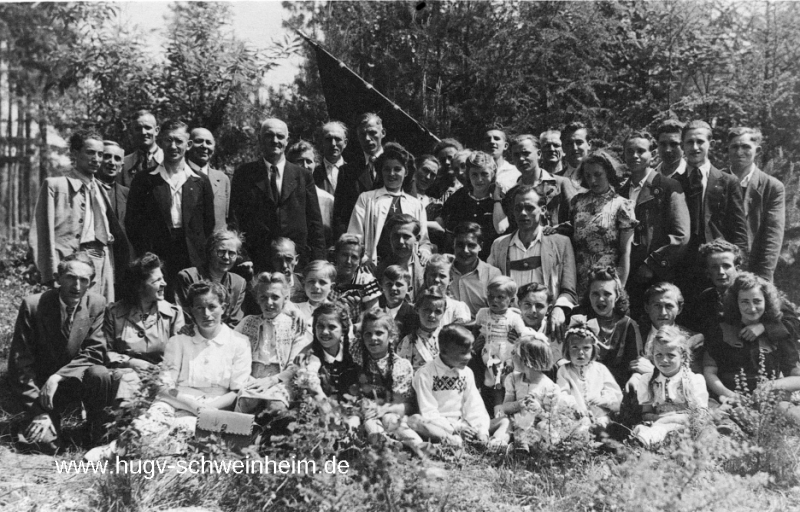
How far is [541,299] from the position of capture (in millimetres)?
4836

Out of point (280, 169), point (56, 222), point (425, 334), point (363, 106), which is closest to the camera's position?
point (425, 334)

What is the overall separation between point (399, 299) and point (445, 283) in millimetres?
317

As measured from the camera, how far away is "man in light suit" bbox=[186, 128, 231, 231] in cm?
554

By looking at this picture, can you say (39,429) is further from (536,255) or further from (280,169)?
(536,255)

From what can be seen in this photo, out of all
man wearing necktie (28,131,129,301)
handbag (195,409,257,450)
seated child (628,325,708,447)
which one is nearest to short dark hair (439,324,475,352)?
seated child (628,325,708,447)

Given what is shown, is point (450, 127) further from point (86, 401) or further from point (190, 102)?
point (86, 401)

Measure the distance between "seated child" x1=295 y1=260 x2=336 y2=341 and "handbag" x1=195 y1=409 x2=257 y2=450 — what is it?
2.91 feet

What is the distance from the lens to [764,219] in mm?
5391

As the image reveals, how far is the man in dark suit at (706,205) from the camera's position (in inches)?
210

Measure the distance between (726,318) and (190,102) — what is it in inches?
206

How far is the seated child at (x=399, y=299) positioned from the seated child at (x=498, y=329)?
43cm

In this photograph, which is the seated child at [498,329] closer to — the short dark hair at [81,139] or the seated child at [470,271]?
the seated child at [470,271]

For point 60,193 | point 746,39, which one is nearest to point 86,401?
point 60,193

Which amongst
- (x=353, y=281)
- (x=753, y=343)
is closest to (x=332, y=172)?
→ (x=353, y=281)
